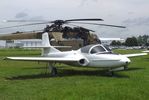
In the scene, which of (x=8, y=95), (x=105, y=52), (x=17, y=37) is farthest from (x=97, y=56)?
(x=17, y=37)

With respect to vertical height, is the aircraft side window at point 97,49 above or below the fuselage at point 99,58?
above

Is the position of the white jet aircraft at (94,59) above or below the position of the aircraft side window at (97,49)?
below

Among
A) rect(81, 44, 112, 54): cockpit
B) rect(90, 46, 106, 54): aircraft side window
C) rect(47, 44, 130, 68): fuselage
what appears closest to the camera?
rect(47, 44, 130, 68): fuselage

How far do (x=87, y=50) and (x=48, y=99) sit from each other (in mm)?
9004

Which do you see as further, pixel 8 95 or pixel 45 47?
pixel 45 47

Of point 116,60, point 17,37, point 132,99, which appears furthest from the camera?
point 17,37

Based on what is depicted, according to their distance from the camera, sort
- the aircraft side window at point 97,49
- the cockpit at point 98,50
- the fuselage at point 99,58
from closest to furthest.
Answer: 1. the fuselage at point 99,58
2. the cockpit at point 98,50
3. the aircraft side window at point 97,49

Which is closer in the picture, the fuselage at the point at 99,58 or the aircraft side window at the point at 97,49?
the fuselage at the point at 99,58

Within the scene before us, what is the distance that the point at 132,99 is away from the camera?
9.80 m

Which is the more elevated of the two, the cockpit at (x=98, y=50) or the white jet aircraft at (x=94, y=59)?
the cockpit at (x=98, y=50)

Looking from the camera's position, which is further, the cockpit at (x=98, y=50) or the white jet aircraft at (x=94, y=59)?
the cockpit at (x=98, y=50)

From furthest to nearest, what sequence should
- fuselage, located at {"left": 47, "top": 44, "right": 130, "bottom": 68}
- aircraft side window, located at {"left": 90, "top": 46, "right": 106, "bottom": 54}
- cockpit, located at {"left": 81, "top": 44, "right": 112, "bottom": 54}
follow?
aircraft side window, located at {"left": 90, "top": 46, "right": 106, "bottom": 54}, cockpit, located at {"left": 81, "top": 44, "right": 112, "bottom": 54}, fuselage, located at {"left": 47, "top": 44, "right": 130, "bottom": 68}

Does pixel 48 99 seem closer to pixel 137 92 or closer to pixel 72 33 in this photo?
pixel 137 92

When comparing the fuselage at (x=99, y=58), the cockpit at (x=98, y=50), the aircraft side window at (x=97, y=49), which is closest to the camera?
the fuselage at (x=99, y=58)
